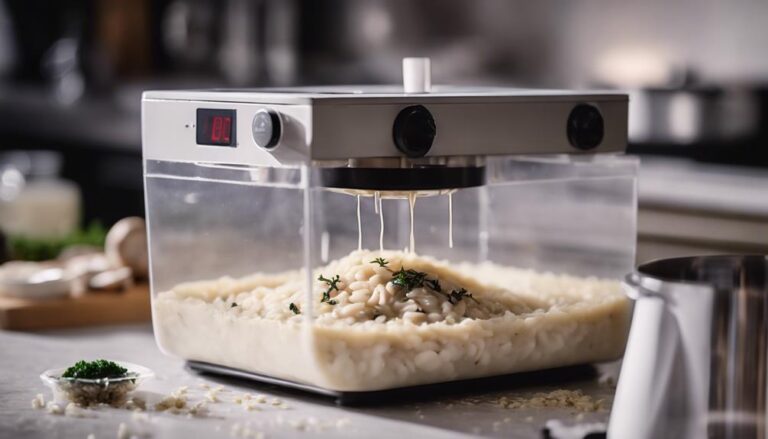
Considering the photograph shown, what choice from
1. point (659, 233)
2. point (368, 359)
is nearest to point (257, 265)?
point (368, 359)

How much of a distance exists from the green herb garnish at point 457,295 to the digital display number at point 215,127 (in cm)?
32

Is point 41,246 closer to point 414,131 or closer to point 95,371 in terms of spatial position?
point 95,371

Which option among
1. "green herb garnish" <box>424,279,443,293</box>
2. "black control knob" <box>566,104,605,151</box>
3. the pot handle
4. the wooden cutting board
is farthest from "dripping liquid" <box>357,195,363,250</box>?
the wooden cutting board

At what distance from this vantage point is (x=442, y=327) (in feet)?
4.67

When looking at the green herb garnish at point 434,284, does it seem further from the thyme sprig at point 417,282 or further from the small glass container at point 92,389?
the small glass container at point 92,389

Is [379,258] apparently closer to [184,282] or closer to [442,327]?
[442,327]

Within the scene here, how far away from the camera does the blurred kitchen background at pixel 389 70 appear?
3.25 meters

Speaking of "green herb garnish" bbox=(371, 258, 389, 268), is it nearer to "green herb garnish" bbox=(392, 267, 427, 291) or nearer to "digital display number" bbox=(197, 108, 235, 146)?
"green herb garnish" bbox=(392, 267, 427, 291)

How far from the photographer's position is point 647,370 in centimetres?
114

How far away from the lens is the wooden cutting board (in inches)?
78.7

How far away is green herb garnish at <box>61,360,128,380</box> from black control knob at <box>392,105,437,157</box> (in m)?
0.43

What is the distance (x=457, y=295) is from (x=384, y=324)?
0.42ft

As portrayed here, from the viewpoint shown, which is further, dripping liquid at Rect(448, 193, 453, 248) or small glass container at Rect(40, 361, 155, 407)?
dripping liquid at Rect(448, 193, 453, 248)

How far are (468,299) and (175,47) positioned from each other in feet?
13.9
